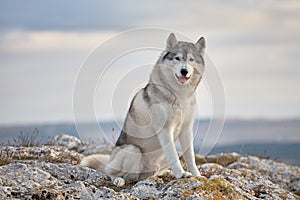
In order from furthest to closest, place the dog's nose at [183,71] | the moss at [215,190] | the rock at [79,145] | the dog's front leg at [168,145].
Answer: the rock at [79,145]
the dog's front leg at [168,145]
the dog's nose at [183,71]
the moss at [215,190]

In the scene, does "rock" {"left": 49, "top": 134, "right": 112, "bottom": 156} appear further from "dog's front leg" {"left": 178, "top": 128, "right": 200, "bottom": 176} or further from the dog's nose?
the dog's nose

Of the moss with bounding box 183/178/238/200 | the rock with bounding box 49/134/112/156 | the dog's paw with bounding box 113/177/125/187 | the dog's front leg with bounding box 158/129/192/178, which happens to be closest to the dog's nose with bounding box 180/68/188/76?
the dog's front leg with bounding box 158/129/192/178

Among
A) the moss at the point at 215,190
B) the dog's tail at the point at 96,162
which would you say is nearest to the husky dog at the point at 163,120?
the dog's tail at the point at 96,162

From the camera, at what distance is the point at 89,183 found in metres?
10.5

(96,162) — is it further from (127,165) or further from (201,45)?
(201,45)

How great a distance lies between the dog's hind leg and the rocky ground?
38 cm

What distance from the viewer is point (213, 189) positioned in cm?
904

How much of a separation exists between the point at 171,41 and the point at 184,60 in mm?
588

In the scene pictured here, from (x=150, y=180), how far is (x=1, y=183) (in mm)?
2549

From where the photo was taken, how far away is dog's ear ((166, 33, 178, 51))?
36.5ft

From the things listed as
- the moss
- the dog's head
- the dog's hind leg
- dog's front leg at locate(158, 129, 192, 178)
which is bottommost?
the moss

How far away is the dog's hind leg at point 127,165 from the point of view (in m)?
11.4

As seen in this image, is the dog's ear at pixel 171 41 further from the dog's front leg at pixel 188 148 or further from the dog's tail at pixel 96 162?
the dog's tail at pixel 96 162

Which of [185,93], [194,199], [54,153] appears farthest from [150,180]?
[54,153]
